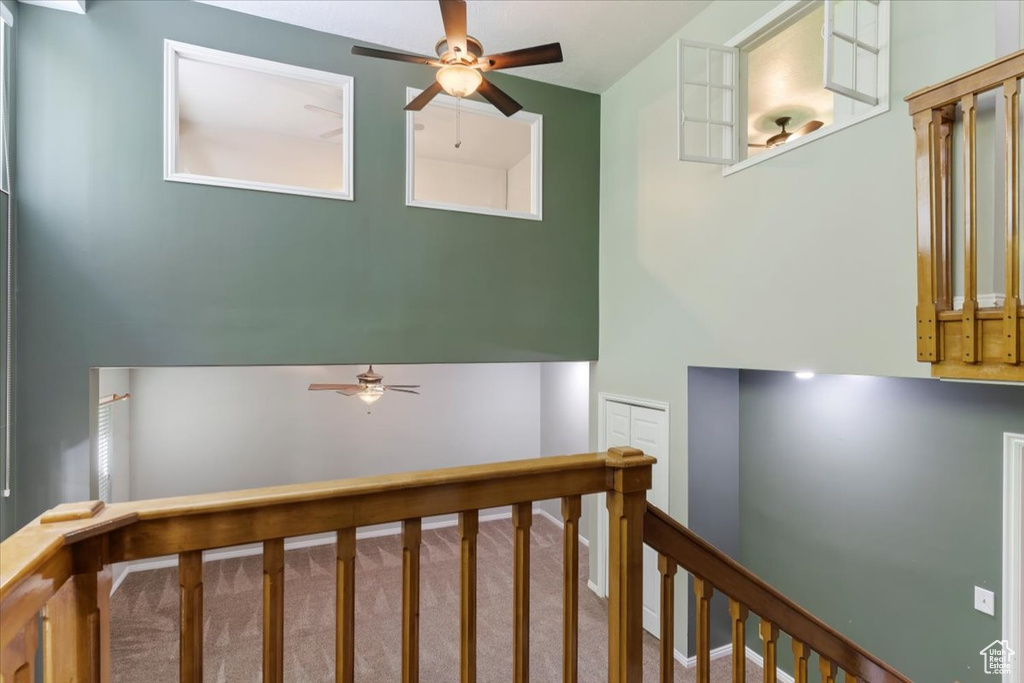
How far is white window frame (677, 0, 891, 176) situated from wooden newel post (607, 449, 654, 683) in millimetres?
2299

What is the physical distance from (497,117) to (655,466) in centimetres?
318

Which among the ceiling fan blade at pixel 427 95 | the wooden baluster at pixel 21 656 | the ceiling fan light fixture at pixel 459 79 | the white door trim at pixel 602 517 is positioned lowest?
the white door trim at pixel 602 517

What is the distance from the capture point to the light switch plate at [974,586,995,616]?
2.54 m

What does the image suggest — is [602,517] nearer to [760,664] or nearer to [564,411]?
[760,664]

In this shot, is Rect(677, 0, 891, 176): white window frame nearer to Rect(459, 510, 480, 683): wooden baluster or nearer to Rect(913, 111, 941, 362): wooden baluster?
Rect(913, 111, 941, 362): wooden baluster

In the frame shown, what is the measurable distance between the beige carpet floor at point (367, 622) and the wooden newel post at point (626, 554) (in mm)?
2744

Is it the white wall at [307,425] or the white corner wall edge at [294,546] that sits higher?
the white wall at [307,425]

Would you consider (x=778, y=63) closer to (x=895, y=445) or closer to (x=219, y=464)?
(x=895, y=445)

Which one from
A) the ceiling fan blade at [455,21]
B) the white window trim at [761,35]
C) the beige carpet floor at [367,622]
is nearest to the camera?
the ceiling fan blade at [455,21]

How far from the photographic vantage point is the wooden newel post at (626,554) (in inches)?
50.0

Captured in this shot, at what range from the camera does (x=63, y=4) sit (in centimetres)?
309

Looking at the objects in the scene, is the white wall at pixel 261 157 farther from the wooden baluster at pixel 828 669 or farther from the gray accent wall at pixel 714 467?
the wooden baluster at pixel 828 669

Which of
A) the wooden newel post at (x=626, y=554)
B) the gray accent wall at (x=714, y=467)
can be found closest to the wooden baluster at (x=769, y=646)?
the wooden newel post at (x=626, y=554)

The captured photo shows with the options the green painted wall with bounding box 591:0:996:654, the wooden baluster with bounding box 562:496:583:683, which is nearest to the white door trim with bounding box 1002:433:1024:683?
the green painted wall with bounding box 591:0:996:654
